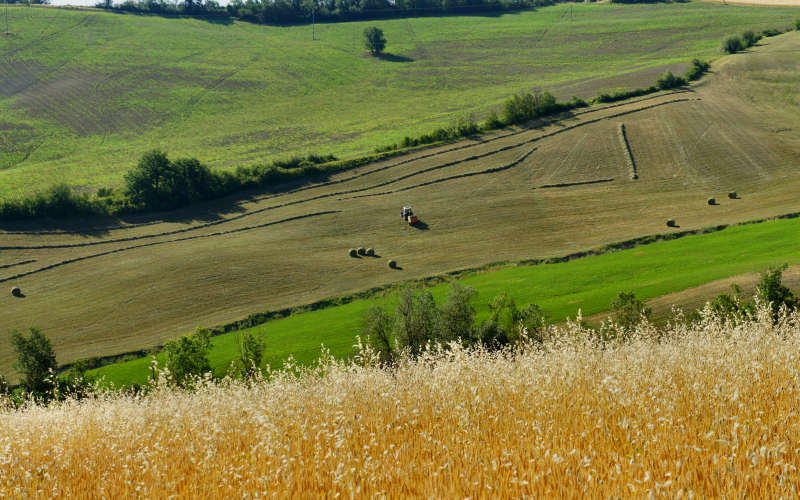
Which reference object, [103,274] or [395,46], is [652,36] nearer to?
[395,46]

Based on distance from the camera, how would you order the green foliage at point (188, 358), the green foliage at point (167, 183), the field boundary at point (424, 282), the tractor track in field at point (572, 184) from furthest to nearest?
1. the green foliage at point (167, 183)
2. the tractor track in field at point (572, 184)
3. the field boundary at point (424, 282)
4. the green foliage at point (188, 358)

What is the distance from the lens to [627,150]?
79438 mm

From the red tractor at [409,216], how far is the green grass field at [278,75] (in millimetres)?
28685

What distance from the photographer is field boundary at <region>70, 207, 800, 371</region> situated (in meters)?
45.9

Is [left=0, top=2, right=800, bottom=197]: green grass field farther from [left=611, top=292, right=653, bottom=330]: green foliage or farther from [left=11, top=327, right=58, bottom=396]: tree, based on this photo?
[left=611, top=292, right=653, bottom=330]: green foliage

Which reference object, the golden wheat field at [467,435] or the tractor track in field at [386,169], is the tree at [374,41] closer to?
the tractor track in field at [386,169]

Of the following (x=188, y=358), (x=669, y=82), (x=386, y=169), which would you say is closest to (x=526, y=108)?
(x=669, y=82)

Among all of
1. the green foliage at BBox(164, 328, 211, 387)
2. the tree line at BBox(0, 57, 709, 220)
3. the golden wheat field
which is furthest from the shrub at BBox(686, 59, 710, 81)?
the golden wheat field

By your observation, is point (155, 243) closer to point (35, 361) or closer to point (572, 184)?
point (35, 361)

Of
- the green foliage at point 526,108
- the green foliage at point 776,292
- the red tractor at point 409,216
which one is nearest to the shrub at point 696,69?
the green foliage at point 526,108

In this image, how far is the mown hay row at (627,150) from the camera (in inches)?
2921

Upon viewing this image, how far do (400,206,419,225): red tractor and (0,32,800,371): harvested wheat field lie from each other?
1445 millimetres

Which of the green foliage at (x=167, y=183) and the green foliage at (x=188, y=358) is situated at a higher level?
the green foliage at (x=167, y=183)

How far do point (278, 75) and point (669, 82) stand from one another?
89587 mm
